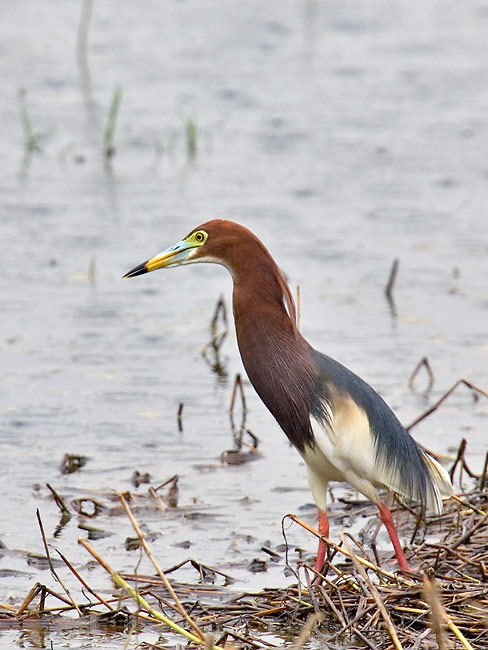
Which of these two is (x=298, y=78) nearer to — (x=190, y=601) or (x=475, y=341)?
(x=475, y=341)

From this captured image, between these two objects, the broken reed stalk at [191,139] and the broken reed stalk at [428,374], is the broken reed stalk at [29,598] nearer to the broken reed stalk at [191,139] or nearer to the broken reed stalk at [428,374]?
the broken reed stalk at [428,374]

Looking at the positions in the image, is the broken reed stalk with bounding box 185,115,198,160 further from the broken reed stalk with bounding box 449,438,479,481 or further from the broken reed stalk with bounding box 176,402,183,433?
the broken reed stalk with bounding box 449,438,479,481

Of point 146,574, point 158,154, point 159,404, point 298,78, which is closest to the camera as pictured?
point 146,574

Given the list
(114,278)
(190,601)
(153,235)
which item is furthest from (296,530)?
(153,235)

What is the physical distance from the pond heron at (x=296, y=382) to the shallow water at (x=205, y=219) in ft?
1.84

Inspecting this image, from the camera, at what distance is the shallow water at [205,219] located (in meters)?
6.25

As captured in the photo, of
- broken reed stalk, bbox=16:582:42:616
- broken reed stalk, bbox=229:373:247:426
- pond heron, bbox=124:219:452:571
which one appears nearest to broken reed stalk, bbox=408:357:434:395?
broken reed stalk, bbox=229:373:247:426

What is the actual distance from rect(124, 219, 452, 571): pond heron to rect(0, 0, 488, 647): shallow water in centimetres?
56

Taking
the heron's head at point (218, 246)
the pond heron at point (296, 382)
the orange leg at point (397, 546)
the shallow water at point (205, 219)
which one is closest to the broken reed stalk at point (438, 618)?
the orange leg at point (397, 546)

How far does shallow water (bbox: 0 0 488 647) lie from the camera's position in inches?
246

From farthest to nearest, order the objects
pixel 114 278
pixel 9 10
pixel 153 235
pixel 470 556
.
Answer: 1. pixel 9 10
2. pixel 153 235
3. pixel 114 278
4. pixel 470 556

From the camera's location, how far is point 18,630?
14.6 ft

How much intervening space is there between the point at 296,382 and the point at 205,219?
5075 millimetres

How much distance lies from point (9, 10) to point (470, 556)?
1139 centimetres
